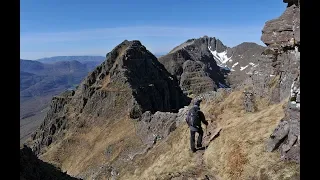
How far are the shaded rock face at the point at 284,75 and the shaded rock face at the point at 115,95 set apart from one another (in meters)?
40.6

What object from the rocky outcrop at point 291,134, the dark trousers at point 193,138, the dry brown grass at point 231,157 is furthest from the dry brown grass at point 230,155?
the dark trousers at point 193,138

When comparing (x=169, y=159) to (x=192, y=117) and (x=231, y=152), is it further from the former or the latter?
(x=231, y=152)

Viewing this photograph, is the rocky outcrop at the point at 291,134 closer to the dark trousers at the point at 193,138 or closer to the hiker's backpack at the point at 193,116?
the hiker's backpack at the point at 193,116

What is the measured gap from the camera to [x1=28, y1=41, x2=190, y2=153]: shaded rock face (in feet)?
253

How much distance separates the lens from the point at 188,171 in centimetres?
1884

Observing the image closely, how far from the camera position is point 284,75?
24.7m

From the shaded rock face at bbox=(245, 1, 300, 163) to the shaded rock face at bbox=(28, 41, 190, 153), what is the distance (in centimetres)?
4059

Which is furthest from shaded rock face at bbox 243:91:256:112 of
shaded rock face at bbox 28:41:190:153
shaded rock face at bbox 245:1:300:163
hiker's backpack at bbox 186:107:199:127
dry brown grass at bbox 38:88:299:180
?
shaded rock face at bbox 28:41:190:153

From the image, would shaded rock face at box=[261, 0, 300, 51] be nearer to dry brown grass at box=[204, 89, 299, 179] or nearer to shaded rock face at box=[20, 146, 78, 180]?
dry brown grass at box=[204, 89, 299, 179]

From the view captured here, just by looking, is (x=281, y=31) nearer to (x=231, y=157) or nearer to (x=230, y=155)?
(x=230, y=155)

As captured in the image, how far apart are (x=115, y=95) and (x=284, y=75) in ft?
191

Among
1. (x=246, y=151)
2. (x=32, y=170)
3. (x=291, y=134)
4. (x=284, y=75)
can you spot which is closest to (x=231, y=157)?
(x=246, y=151)

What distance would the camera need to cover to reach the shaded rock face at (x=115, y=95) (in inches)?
3041

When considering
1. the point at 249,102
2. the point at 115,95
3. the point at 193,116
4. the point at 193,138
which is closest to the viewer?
the point at 193,116
